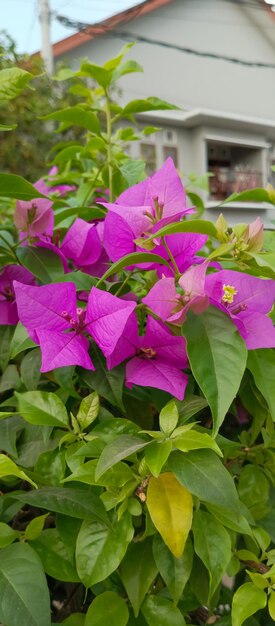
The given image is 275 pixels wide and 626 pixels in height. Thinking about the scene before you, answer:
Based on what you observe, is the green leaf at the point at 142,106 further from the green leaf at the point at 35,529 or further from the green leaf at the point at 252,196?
the green leaf at the point at 35,529

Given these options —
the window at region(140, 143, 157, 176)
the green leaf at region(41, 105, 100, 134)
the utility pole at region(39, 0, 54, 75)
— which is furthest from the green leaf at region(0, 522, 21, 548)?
the window at region(140, 143, 157, 176)

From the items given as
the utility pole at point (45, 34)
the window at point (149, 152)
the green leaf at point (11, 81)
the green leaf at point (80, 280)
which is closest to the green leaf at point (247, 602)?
the green leaf at point (80, 280)

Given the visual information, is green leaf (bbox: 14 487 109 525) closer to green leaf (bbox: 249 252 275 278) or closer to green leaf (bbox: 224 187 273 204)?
green leaf (bbox: 249 252 275 278)

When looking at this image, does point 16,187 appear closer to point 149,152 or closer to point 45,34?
point 45,34

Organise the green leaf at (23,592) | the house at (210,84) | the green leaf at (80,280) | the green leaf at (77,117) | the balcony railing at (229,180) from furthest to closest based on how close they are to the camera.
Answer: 1. the balcony railing at (229,180)
2. the house at (210,84)
3. the green leaf at (77,117)
4. the green leaf at (80,280)
5. the green leaf at (23,592)

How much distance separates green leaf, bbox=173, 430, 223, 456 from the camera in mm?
274

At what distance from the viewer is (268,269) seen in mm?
314

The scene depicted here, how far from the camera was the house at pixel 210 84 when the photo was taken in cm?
685

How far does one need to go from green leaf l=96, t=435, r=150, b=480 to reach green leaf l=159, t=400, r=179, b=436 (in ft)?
0.04

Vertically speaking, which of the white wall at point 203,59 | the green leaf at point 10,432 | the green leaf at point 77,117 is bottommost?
the green leaf at point 10,432

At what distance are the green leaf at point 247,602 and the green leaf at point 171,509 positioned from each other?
0.06 m

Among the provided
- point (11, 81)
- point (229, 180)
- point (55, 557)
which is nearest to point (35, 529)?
point (55, 557)

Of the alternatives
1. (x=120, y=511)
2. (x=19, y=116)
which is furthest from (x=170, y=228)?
(x=19, y=116)

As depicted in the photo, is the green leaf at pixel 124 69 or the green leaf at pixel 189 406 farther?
the green leaf at pixel 124 69
